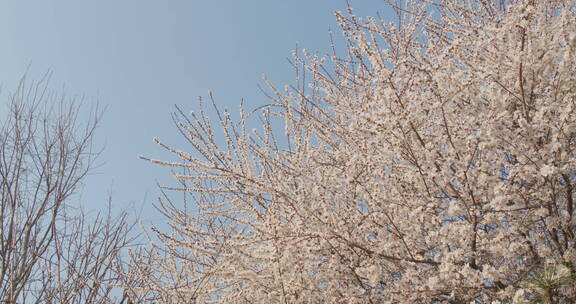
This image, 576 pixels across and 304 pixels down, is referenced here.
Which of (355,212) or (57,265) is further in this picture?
(57,265)

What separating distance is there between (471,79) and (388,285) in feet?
4.98

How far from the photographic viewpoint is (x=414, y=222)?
3021 millimetres

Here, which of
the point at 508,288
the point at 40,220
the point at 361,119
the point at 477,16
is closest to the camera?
the point at 508,288

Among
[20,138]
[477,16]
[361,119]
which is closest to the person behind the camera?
[361,119]

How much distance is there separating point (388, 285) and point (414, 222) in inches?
19.0

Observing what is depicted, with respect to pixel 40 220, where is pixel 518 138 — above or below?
below

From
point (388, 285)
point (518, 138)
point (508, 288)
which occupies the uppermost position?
point (518, 138)

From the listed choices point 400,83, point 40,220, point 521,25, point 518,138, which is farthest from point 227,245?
point 40,220

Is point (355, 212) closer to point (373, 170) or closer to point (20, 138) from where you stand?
point (373, 170)

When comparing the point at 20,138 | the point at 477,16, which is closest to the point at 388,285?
the point at 477,16

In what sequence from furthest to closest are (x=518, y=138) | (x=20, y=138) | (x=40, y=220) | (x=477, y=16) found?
(x=20, y=138), (x=40, y=220), (x=477, y=16), (x=518, y=138)

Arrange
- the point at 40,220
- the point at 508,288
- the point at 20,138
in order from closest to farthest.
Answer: the point at 508,288 < the point at 40,220 < the point at 20,138

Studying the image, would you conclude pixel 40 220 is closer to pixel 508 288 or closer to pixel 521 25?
pixel 508 288

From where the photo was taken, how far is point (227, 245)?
3.12m
